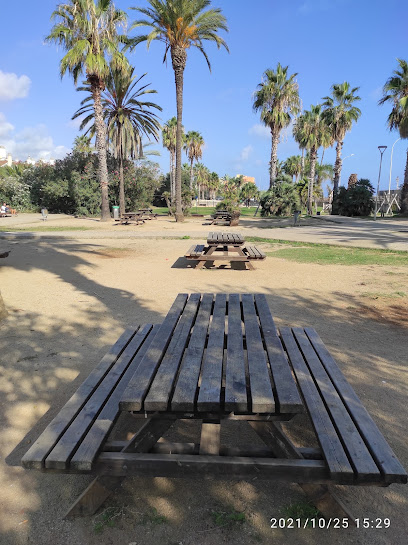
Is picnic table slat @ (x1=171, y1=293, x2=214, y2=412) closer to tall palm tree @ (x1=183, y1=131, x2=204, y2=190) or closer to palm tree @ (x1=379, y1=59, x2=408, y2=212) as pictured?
palm tree @ (x1=379, y1=59, x2=408, y2=212)

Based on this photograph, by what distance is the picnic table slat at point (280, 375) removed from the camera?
5.29ft

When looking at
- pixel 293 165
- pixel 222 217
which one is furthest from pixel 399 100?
pixel 293 165

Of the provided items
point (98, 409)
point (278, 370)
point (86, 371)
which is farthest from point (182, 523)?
point (86, 371)

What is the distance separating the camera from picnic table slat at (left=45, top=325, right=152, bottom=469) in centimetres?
164

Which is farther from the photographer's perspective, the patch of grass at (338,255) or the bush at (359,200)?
the bush at (359,200)

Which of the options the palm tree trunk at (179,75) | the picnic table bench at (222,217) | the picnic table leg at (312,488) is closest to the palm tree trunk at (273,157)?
the picnic table bench at (222,217)

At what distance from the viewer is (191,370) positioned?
1.93m

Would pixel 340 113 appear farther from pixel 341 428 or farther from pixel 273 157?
pixel 341 428

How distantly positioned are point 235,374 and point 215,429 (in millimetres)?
310

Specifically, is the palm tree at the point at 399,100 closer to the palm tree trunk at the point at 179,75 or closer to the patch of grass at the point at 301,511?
the palm tree trunk at the point at 179,75

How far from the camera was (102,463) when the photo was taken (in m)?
1.72

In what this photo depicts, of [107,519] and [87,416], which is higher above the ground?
[87,416]

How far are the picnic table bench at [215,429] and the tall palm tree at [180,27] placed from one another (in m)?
20.4

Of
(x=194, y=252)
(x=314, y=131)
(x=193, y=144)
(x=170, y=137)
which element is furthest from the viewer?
(x=193, y=144)
